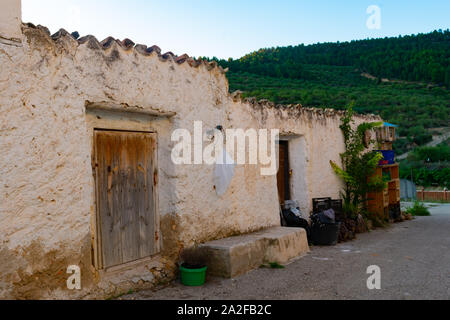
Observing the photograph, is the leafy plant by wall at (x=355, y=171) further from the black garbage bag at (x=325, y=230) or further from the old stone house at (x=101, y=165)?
the old stone house at (x=101, y=165)

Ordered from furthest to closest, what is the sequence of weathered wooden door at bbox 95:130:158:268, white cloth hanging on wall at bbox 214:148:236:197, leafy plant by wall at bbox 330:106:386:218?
leafy plant by wall at bbox 330:106:386:218, white cloth hanging on wall at bbox 214:148:236:197, weathered wooden door at bbox 95:130:158:268

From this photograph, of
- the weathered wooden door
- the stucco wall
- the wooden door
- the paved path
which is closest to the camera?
the stucco wall

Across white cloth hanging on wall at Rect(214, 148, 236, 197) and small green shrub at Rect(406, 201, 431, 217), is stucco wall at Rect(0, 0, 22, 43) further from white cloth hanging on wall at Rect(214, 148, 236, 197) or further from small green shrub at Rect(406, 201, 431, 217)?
small green shrub at Rect(406, 201, 431, 217)

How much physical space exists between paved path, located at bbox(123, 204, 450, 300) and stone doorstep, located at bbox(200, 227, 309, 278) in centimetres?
15

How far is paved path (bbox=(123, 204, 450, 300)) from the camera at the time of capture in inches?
180

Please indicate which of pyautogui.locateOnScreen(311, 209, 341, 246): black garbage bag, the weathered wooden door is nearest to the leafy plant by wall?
pyautogui.locateOnScreen(311, 209, 341, 246): black garbage bag

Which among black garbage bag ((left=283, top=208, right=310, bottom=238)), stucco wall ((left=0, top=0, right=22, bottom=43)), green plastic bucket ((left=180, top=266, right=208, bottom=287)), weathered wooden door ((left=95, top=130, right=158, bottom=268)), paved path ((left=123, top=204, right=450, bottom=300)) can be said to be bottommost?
paved path ((left=123, top=204, right=450, bottom=300))

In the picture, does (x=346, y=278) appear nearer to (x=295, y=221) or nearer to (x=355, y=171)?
(x=295, y=221)

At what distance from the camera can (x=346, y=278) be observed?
525cm

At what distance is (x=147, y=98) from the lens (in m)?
4.96

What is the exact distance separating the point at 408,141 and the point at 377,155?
21323 millimetres

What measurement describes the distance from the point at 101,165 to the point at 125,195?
20.4 inches

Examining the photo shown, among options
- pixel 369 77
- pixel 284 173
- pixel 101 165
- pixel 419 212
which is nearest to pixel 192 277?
pixel 101 165
